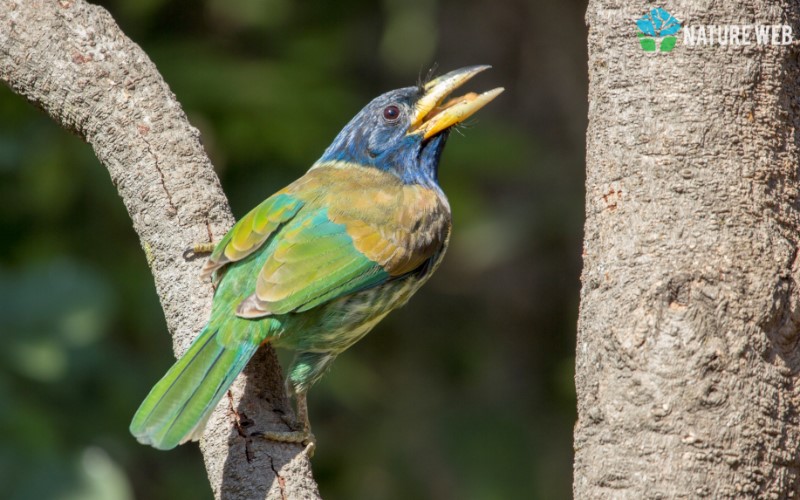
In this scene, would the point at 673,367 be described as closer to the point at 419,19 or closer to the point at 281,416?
the point at 281,416

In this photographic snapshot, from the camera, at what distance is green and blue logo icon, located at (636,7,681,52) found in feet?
7.62

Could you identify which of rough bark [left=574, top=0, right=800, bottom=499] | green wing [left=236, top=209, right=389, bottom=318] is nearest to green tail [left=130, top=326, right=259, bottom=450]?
green wing [left=236, top=209, right=389, bottom=318]

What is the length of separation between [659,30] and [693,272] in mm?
527

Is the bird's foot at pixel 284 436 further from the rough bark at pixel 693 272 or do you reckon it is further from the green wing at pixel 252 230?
the rough bark at pixel 693 272

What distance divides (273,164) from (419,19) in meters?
1.24

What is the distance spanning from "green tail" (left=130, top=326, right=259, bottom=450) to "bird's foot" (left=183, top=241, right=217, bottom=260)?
24 cm

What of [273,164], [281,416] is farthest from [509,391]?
[281,416]

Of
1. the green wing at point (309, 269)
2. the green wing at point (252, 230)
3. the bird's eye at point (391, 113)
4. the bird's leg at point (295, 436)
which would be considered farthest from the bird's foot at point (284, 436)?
the bird's eye at point (391, 113)

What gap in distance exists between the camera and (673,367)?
2209 mm

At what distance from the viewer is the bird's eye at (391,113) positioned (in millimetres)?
4227

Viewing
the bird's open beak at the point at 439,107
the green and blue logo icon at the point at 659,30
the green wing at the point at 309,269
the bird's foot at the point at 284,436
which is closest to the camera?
the green and blue logo icon at the point at 659,30

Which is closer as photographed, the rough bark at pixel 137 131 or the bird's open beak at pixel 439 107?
the rough bark at pixel 137 131

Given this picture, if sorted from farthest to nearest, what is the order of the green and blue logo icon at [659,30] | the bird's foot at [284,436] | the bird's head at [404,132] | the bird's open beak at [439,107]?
the bird's head at [404,132]
the bird's open beak at [439,107]
the bird's foot at [284,436]
the green and blue logo icon at [659,30]

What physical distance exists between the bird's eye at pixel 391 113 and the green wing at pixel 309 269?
750 mm
